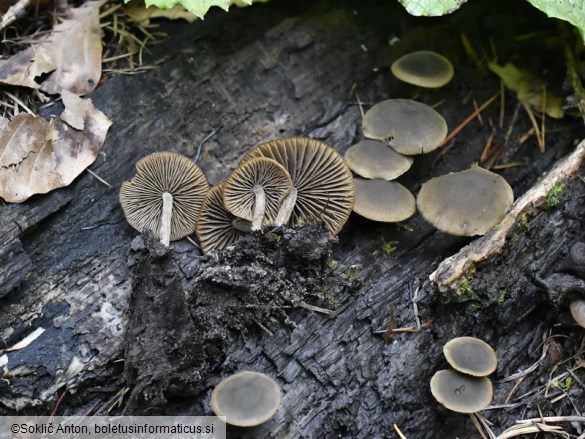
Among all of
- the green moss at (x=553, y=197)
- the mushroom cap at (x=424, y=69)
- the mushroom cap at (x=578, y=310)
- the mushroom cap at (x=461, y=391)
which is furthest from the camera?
the mushroom cap at (x=424, y=69)

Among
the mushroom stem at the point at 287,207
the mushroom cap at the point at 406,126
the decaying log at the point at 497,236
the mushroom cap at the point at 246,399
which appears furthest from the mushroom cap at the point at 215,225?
the decaying log at the point at 497,236

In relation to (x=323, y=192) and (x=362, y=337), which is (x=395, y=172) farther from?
(x=362, y=337)

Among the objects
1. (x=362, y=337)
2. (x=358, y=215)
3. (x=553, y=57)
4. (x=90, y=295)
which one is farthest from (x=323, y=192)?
(x=553, y=57)

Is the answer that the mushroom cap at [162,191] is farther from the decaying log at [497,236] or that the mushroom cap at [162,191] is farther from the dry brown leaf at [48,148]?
the decaying log at [497,236]

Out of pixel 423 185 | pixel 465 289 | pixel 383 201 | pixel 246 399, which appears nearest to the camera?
pixel 246 399

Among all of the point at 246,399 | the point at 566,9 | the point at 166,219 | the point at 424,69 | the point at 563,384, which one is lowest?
the point at 563,384

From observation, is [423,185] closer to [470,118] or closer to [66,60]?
[470,118]

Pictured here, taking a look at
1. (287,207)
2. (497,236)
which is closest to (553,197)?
(497,236)
